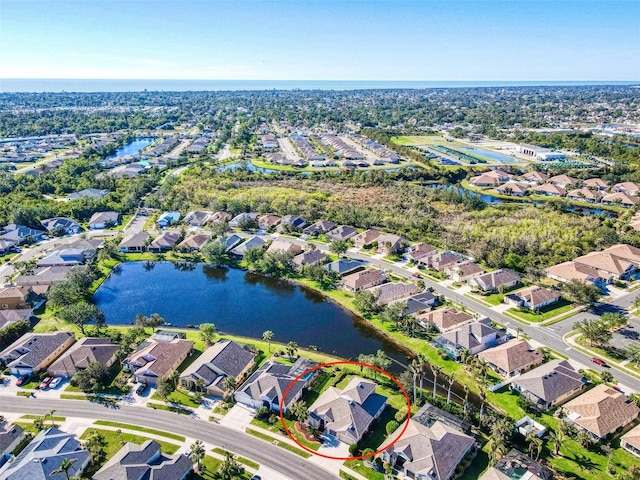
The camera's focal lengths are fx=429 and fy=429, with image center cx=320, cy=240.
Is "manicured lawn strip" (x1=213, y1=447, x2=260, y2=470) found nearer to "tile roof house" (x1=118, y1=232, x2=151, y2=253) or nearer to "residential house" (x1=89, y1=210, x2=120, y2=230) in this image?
"tile roof house" (x1=118, y1=232, x2=151, y2=253)

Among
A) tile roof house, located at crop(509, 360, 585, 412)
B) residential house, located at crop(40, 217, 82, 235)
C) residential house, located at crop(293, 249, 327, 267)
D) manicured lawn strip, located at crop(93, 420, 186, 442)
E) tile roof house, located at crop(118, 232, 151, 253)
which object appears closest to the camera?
manicured lawn strip, located at crop(93, 420, 186, 442)

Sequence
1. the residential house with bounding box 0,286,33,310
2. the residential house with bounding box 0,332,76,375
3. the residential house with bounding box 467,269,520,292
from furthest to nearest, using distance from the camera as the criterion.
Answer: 1. the residential house with bounding box 467,269,520,292
2. the residential house with bounding box 0,286,33,310
3. the residential house with bounding box 0,332,76,375

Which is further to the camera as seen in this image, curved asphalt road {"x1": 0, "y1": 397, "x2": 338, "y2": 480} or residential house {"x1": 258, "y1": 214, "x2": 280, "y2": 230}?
residential house {"x1": 258, "y1": 214, "x2": 280, "y2": 230}

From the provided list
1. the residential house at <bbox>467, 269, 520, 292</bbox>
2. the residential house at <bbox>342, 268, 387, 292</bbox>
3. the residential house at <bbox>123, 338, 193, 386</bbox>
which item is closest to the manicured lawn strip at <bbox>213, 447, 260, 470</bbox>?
the residential house at <bbox>123, 338, 193, 386</bbox>

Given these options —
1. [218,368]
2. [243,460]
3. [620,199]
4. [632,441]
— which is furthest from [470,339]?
[620,199]

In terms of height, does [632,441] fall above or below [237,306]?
above

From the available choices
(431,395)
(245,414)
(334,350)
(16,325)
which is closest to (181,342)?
(245,414)

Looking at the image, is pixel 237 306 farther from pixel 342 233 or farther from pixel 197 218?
pixel 197 218
